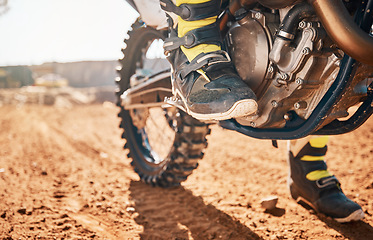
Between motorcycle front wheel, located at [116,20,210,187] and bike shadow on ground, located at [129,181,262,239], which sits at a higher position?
motorcycle front wheel, located at [116,20,210,187]

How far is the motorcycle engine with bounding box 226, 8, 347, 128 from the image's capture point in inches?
41.3

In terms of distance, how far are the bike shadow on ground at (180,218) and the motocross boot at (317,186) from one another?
497 millimetres

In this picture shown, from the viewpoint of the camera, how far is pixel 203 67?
1.25 meters

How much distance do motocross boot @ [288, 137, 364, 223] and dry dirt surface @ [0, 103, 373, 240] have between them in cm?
6

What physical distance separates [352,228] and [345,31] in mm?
1154

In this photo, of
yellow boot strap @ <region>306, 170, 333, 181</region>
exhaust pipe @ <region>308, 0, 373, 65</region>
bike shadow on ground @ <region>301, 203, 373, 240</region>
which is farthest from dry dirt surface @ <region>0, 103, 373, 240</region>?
exhaust pipe @ <region>308, 0, 373, 65</region>

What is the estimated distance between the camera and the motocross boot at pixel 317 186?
62.1 inches

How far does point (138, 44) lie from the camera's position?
8.14 ft

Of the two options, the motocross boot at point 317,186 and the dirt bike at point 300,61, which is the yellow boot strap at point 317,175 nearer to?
the motocross boot at point 317,186

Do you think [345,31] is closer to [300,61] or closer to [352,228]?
[300,61]

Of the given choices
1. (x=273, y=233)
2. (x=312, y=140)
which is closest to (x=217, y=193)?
(x=273, y=233)

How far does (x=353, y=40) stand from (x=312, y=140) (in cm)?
104

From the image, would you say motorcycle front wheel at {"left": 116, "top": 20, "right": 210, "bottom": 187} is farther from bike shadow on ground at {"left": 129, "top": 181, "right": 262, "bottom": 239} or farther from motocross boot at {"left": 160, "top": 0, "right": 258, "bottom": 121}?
motocross boot at {"left": 160, "top": 0, "right": 258, "bottom": 121}

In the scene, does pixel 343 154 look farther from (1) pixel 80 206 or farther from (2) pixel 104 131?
(2) pixel 104 131
